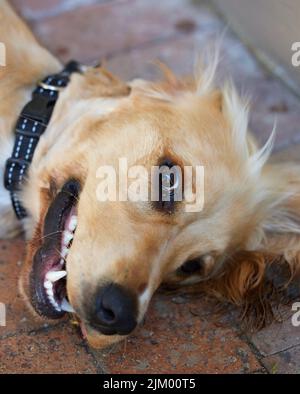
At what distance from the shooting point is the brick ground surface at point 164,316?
3023 millimetres

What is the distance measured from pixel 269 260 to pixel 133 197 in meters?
0.83

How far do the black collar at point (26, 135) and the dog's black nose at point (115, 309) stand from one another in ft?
3.04

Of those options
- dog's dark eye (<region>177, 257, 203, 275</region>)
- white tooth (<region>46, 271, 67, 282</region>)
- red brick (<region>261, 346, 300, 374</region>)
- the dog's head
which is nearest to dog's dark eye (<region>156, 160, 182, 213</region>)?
the dog's head

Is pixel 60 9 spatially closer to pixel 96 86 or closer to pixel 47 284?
pixel 96 86

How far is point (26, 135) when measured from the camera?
10.9 feet

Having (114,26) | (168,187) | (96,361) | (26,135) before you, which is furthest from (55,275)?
(114,26)

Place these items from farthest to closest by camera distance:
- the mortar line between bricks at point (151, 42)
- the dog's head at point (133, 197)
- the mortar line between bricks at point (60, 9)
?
the mortar line between bricks at point (60, 9) → the mortar line between bricks at point (151, 42) → the dog's head at point (133, 197)

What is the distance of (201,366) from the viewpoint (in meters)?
3.04

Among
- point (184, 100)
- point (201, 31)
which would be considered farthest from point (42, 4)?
point (184, 100)

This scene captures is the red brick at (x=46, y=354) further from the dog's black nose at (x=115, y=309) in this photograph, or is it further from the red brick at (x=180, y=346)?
the dog's black nose at (x=115, y=309)

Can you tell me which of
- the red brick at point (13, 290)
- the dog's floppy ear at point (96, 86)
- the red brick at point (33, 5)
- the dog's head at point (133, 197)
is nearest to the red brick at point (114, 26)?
the red brick at point (33, 5)

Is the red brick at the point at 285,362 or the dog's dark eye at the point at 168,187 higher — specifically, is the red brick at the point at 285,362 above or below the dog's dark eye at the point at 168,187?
below

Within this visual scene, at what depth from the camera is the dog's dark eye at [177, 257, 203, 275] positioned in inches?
123
